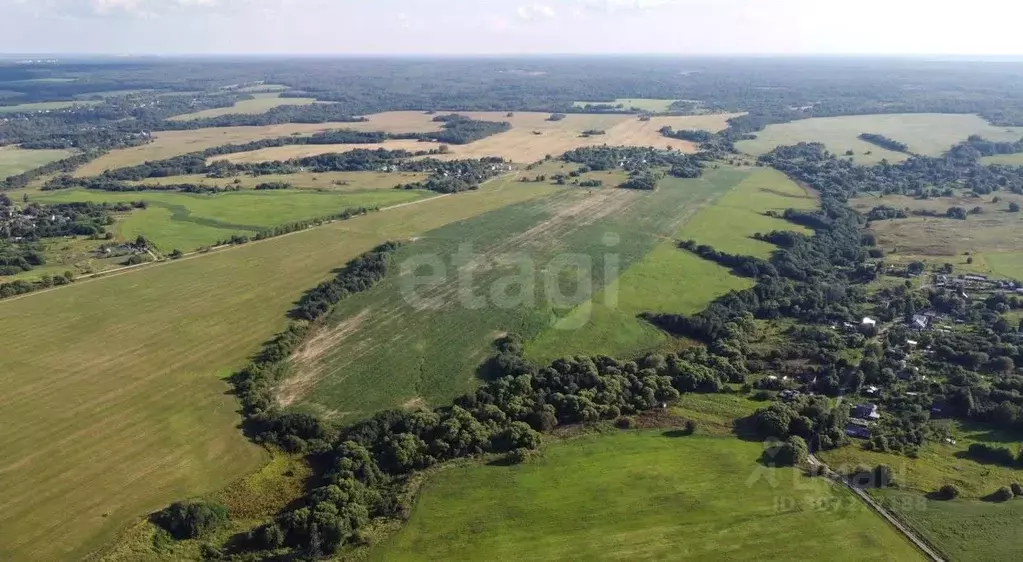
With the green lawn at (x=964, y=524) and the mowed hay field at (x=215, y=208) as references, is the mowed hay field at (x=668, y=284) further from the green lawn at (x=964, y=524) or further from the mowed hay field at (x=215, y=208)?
the mowed hay field at (x=215, y=208)

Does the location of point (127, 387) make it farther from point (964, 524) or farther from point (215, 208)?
point (215, 208)

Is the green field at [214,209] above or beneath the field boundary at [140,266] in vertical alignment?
above

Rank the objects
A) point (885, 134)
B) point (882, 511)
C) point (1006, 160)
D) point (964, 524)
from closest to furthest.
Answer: point (964, 524), point (882, 511), point (1006, 160), point (885, 134)

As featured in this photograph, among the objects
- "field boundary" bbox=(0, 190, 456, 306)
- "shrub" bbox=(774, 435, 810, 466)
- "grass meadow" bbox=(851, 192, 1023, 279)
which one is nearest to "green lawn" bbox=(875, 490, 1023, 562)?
"shrub" bbox=(774, 435, 810, 466)

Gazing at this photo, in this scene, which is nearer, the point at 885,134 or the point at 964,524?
the point at 964,524

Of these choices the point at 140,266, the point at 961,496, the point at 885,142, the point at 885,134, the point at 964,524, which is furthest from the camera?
the point at 885,134

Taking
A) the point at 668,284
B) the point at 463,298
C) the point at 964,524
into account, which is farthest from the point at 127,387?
the point at 964,524

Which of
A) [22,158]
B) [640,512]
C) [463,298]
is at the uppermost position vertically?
[22,158]

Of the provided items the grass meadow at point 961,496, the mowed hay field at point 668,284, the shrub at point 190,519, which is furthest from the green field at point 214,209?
the grass meadow at point 961,496
